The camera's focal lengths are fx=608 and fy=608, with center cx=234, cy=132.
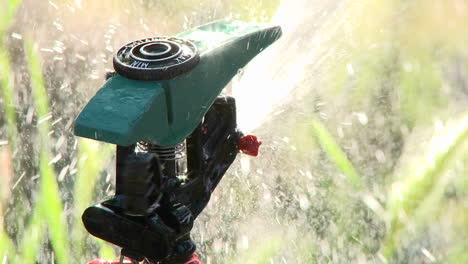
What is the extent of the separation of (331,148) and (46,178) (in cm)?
101

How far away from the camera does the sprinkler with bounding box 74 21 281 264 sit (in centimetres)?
92

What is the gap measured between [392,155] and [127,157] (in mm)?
1372

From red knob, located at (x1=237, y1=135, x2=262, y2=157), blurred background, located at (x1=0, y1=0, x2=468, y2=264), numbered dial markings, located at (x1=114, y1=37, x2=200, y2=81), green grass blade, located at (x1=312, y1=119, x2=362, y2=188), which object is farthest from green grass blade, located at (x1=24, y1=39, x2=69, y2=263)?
numbered dial markings, located at (x1=114, y1=37, x2=200, y2=81)

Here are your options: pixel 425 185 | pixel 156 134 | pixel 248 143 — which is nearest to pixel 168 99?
pixel 156 134

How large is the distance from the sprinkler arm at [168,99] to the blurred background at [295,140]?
808mm

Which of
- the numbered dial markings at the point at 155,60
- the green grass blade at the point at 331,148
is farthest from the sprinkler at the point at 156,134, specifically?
the green grass blade at the point at 331,148

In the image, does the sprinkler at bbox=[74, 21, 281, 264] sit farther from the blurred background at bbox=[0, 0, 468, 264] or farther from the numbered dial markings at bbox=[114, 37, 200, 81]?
the blurred background at bbox=[0, 0, 468, 264]

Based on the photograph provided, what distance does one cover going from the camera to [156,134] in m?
0.98

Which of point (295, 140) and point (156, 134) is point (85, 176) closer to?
point (295, 140)

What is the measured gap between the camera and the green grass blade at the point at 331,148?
2.13 meters

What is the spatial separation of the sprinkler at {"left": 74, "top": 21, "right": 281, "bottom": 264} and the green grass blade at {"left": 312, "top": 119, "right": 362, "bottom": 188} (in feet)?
3.26

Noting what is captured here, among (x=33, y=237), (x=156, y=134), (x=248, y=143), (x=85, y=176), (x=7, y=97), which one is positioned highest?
(x=156, y=134)

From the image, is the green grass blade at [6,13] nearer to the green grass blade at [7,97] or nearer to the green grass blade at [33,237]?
the green grass blade at [7,97]

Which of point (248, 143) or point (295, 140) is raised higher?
point (248, 143)
